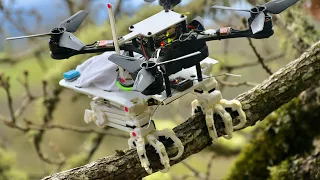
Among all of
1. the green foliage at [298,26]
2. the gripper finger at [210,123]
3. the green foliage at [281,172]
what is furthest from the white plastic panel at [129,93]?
the green foliage at [298,26]

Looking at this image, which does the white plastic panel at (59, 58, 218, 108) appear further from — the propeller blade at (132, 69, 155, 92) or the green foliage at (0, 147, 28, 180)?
the green foliage at (0, 147, 28, 180)

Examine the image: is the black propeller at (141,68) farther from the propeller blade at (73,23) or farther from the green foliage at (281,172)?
the green foliage at (281,172)

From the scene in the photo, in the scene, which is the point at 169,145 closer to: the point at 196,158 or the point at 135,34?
the point at 135,34

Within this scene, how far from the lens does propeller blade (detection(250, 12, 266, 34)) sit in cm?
102

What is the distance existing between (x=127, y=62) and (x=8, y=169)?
1.19m

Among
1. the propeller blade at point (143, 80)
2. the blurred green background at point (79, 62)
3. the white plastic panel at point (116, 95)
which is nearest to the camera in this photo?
the propeller blade at point (143, 80)

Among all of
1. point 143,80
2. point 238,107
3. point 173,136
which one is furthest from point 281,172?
point 143,80

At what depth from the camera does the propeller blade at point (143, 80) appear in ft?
3.10

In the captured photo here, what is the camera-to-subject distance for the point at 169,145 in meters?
1.14

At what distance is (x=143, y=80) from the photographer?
3.12 feet

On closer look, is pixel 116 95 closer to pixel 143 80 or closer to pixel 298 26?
pixel 143 80

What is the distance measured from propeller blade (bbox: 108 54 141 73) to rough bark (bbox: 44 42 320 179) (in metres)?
0.22

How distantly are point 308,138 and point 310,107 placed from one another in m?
0.09

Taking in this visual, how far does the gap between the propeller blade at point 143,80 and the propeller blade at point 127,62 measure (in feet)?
0.12
